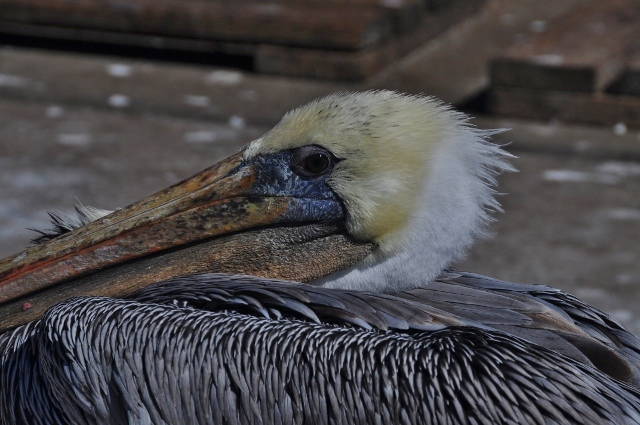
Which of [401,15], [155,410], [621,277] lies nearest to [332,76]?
[401,15]

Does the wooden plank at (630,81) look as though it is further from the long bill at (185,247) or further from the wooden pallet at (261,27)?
the long bill at (185,247)

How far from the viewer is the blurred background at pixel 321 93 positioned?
497 centimetres

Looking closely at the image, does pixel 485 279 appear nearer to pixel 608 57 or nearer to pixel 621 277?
pixel 621 277

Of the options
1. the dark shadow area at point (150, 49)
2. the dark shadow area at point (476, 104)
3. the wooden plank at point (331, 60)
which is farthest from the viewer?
the dark shadow area at point (150, 49)

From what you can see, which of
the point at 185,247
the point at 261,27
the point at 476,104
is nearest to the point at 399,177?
the point at 185,247

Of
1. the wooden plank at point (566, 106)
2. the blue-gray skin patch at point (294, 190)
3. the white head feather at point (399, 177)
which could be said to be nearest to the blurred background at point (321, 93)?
the wooden plank at point (566, 106)

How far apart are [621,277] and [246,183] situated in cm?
244

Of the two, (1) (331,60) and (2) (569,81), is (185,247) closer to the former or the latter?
(2) (569,81)

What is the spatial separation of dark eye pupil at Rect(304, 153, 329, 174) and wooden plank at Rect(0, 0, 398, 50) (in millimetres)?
3932

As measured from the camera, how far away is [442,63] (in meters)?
7.01

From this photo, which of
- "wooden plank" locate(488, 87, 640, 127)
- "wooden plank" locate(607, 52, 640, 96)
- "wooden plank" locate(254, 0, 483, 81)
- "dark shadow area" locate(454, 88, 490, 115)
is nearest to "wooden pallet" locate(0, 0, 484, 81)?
"wooden plank" locate(254, 0, 483, 81)

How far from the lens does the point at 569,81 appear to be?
19.4 ft

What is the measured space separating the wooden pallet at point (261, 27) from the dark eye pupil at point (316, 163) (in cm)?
393

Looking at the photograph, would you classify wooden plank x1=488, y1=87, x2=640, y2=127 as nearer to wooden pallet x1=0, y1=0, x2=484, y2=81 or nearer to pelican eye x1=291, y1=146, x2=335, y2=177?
wooden pallet x1=0, y1=0, x2=484, y2=81
